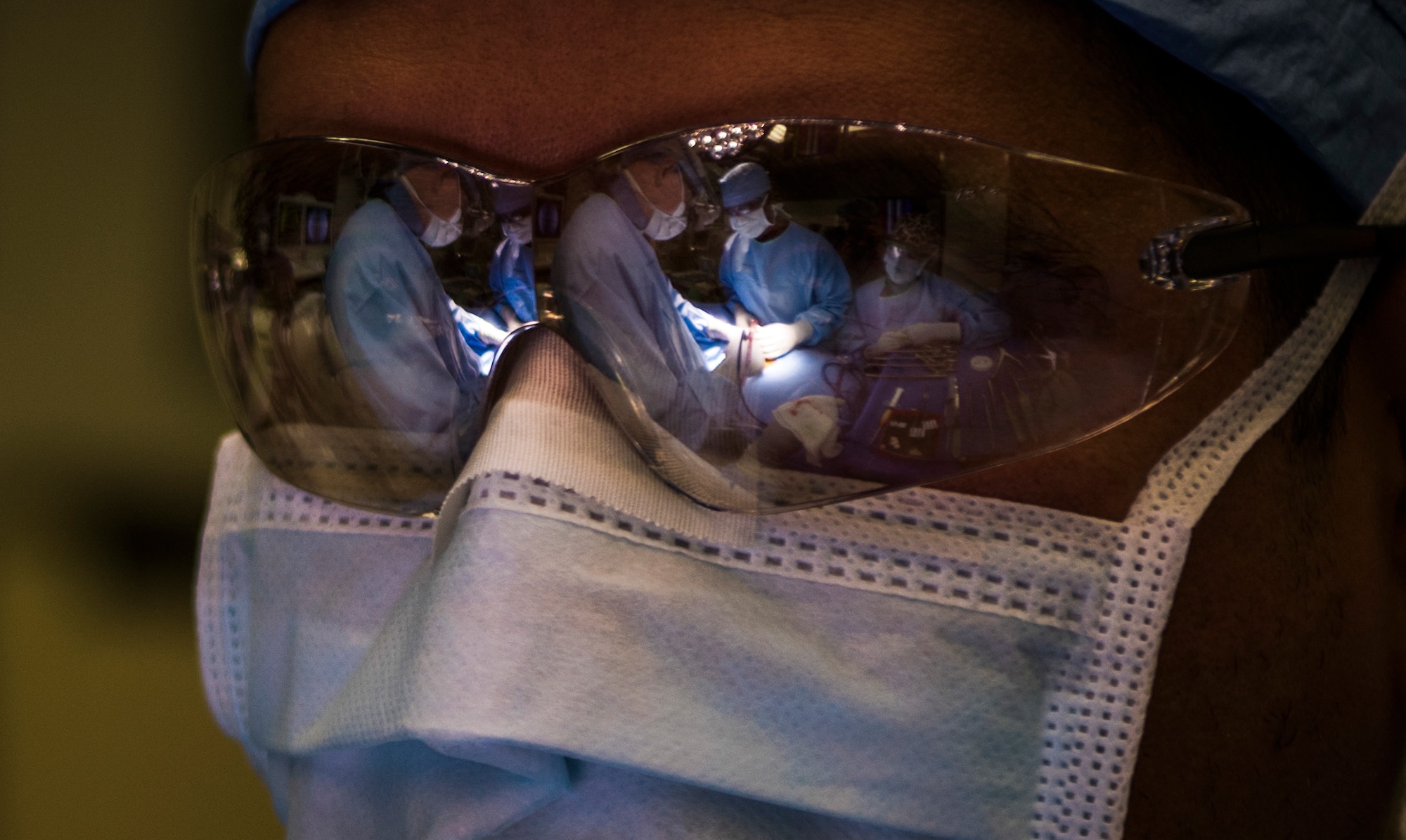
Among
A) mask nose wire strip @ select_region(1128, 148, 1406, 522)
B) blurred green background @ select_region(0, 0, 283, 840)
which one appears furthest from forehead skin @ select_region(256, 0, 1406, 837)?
blurred green background @ select_region(0, 0, 283, 840)

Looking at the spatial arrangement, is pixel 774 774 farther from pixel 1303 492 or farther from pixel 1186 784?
pixel 1303 492

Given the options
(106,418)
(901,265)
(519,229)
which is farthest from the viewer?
(106,418)

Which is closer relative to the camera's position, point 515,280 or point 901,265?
point 901,265

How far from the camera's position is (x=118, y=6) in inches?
71.6

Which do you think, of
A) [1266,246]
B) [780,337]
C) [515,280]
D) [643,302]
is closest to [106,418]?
[515,280]

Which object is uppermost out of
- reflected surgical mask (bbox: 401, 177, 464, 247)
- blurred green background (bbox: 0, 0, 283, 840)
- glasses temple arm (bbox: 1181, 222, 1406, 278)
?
glasses temple arm (bbox: 1181, 222, 1406, 278)

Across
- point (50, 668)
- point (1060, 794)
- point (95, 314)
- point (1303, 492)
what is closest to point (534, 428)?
point (1060, 794)

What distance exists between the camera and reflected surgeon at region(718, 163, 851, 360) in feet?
2.33

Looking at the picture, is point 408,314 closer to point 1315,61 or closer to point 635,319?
point 635,319

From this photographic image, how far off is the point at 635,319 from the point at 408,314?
213 millimetres

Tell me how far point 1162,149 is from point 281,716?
0.91 metres

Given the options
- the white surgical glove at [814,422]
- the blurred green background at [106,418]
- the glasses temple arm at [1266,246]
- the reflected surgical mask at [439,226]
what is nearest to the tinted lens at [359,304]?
the reflected surgical mask at [439,226]

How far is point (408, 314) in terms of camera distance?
2.81 ft

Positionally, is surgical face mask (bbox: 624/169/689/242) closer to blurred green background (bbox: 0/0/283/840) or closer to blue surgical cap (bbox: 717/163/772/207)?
blue surgical cap (bbox: 717/163/772/207)
